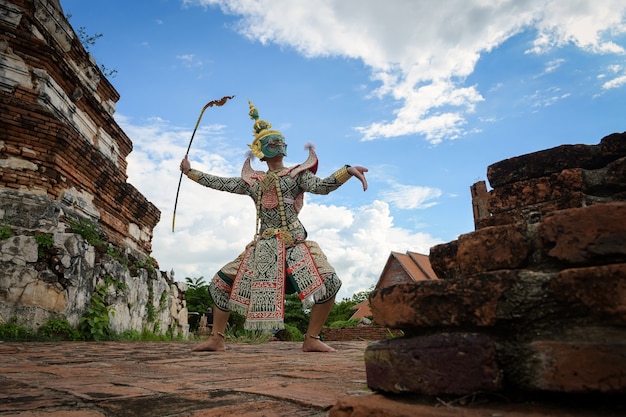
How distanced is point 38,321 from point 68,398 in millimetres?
3590

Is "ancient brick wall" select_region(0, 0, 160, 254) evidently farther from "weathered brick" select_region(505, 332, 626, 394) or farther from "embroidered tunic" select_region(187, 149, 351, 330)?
"weathered brick" select_region(505, 332, 626, 394)

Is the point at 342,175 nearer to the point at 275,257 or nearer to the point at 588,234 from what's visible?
the point at 275,257

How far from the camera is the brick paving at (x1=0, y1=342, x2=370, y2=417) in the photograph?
1437 mm

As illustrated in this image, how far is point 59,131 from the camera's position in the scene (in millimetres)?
5633

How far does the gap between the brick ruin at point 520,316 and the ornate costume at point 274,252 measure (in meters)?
2.53

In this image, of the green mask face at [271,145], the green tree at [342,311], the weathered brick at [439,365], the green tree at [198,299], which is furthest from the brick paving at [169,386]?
the green tree at [342,311]

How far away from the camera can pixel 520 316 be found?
3.33 feet

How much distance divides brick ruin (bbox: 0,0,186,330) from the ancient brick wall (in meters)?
0.01

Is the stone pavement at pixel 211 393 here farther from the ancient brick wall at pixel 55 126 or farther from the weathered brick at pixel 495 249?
the ancient brick wall at pixel 55 126

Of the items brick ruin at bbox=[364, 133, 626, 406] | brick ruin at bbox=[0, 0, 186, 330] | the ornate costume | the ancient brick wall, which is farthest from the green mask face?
brick ruin at bbox=[364, 133, 626, 406]

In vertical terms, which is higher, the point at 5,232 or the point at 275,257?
the point at 5,232

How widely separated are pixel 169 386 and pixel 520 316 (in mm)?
1441

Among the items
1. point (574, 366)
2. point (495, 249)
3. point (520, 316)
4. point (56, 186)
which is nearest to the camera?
point (574, 366)

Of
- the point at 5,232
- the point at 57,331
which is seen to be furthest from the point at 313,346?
the point at 5,232
